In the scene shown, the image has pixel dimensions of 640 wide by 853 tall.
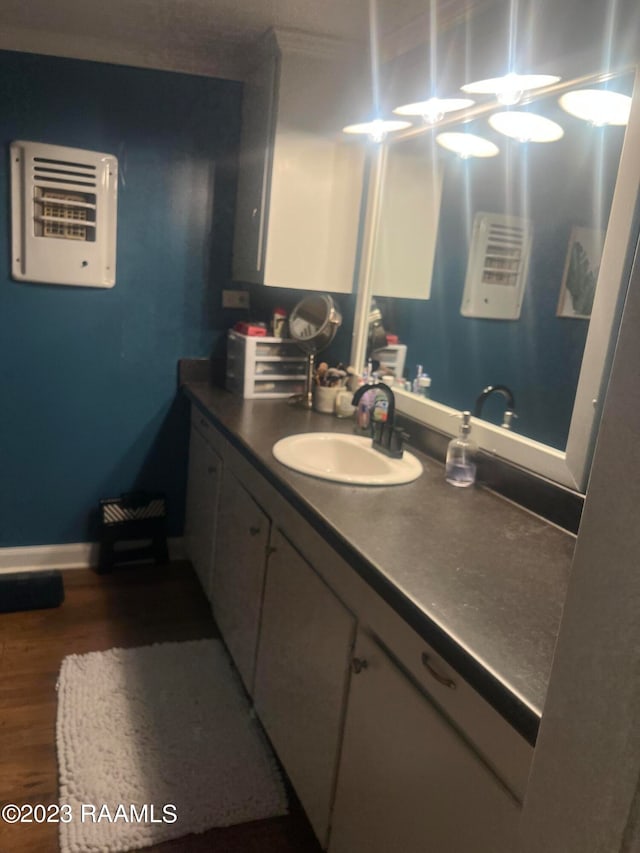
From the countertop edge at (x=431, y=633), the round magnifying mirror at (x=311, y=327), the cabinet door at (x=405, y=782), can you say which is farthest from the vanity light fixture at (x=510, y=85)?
the cabinet door at (x=405, y=782)

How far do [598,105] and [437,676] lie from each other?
128 cm

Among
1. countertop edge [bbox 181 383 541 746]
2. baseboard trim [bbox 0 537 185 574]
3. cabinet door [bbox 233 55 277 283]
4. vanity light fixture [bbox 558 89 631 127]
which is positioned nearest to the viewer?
countertop edge [bbox 181 383 541 746]

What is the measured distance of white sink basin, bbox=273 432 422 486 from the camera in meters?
1.65

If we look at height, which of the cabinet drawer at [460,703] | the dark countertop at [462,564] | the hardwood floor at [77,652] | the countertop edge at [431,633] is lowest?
the hardwood floor at [77,652]

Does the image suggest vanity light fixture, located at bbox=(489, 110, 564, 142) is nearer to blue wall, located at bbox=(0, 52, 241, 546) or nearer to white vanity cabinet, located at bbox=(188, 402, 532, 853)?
white vanity cabinet, located at bbox=(188, 402, 532, 853)

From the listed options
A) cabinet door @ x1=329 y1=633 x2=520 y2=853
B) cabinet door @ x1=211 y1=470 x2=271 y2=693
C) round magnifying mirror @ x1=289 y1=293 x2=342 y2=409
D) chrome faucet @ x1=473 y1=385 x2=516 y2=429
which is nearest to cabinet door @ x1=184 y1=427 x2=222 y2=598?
cabinet door @ x1=211 y1=470 x2=271 y2=693

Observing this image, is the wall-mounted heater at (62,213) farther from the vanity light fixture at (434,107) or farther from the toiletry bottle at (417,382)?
the toiletry bottle at (417,382)

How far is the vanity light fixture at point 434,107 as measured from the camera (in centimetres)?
189

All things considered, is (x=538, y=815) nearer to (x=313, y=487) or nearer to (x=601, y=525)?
(x=601, y=525)

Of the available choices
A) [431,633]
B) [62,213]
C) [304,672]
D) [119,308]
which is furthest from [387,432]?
[62,213]

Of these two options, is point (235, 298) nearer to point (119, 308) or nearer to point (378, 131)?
point (119, 308)

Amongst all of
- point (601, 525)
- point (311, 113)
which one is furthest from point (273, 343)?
point (601, 525)

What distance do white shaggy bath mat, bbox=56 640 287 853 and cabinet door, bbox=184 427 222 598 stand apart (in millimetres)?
403

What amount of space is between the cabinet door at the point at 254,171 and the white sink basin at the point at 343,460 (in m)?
0.82
